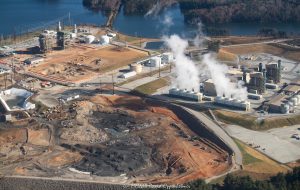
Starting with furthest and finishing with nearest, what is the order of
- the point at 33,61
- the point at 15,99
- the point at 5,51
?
the point at 5,51 → the point at 33,61 → the point at 15,99

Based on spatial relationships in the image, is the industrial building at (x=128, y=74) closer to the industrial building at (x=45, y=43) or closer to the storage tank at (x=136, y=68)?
the storage tank at (x=136, y=68)

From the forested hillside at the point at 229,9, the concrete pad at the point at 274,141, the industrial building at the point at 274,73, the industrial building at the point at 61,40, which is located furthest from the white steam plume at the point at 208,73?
the forested hillside at the point at 229,9

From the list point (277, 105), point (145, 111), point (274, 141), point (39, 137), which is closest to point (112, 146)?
point (39, 137)

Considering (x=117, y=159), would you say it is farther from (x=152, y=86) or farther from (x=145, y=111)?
(x=152, y=86)

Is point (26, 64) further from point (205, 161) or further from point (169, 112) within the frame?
point (205, 161)

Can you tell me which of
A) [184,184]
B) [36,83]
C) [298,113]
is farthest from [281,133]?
[36,83]

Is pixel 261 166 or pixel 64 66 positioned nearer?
pixel 261 166
